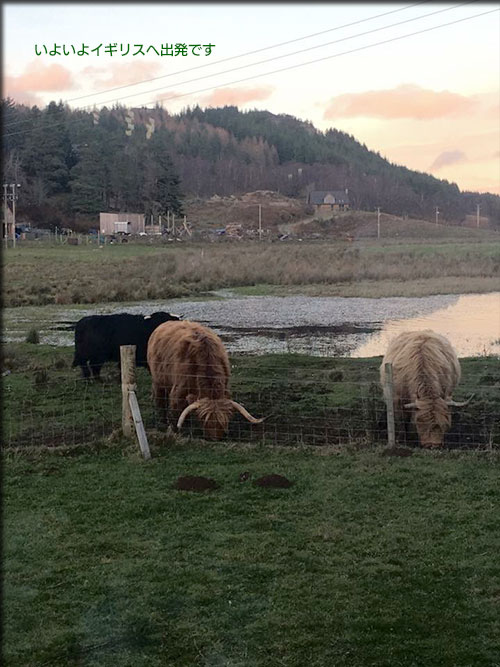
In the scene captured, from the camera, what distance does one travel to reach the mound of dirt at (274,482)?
7770 mm

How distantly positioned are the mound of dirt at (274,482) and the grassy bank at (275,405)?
1467 millimetres

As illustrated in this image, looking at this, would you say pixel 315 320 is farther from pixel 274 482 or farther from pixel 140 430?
pixel 274 482

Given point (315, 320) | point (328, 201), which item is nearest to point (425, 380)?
point (315, 320)

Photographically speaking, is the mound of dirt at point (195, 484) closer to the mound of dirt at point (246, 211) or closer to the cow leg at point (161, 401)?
the cow leg at point (161, 401)

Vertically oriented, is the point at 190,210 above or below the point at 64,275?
above

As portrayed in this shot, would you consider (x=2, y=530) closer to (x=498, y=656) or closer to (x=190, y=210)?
(x=498, y=656)

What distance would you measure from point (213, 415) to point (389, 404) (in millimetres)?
2132

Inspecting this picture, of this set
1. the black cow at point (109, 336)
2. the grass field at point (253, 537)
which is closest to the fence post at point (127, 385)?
the grass field at point (253, 537)

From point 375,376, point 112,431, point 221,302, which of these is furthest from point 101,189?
point 112,431

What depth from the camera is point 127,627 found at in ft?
16.5

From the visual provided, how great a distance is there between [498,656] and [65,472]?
510 centimetres

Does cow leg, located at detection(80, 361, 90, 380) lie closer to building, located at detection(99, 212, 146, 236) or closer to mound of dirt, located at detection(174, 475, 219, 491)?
mound of dirt, located at detection(174, 475, 219, 491)

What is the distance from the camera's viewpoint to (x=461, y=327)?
2178 centimetres

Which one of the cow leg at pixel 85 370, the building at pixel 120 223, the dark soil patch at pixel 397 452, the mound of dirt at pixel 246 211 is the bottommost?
the dark soil patch at pixel 397 452
